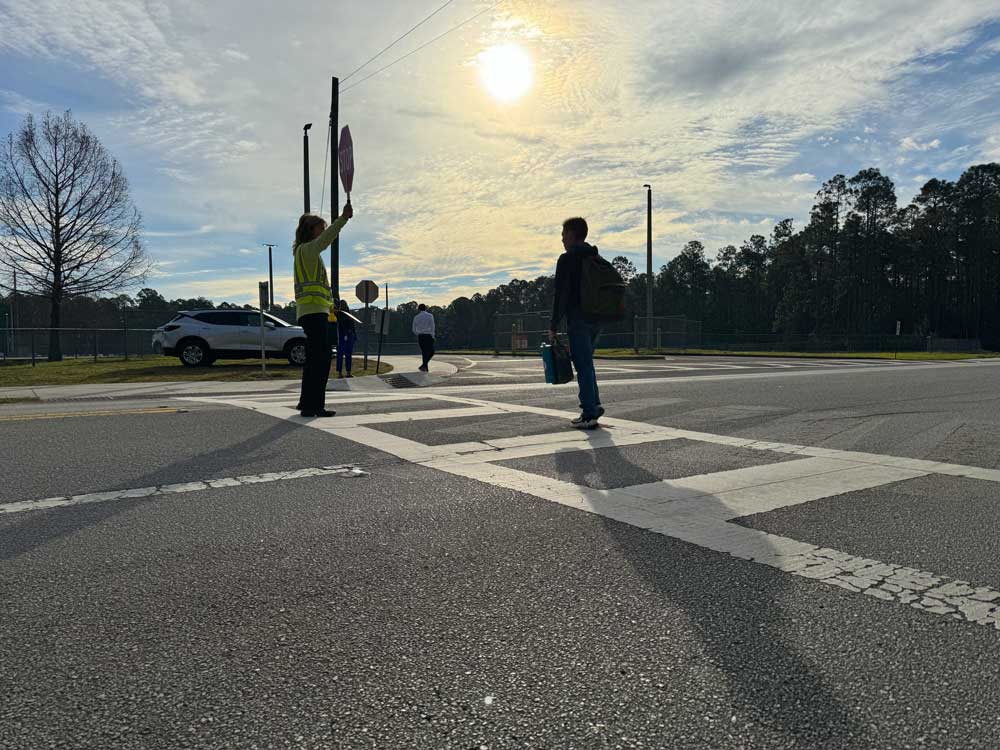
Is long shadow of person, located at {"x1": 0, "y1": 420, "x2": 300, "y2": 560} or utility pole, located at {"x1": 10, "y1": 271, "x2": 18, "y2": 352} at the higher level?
utility pole, located at {"x1": 10, "y1": 271, "x2": 18, "y2": 352}

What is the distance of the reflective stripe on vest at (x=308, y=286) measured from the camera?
680 cm

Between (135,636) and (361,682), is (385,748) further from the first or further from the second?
(135,636)

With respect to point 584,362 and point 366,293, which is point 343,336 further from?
point 584,362

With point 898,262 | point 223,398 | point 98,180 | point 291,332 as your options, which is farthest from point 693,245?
point 223,398

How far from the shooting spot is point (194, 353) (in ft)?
59.0

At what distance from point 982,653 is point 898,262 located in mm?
81932

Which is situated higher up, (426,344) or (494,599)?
(426,344)

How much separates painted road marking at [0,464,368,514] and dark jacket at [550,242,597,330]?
2583mm

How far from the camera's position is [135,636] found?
1980 mm

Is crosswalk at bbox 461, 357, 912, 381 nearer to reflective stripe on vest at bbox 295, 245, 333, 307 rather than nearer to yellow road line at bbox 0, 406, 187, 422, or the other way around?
reflective stripe on vest at bbox 295, 245, 333, 307

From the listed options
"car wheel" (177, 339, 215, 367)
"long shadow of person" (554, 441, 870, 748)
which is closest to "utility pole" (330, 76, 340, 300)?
"car wheel" (177, 339, 215, 367)

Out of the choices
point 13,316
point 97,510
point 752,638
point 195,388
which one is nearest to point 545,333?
point 195,388

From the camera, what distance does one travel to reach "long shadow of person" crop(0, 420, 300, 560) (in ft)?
9.43

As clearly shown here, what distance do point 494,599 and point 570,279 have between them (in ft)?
14.0
